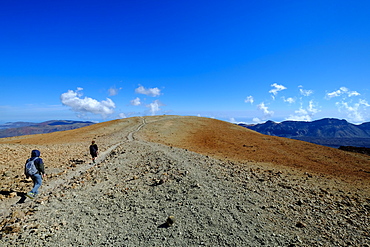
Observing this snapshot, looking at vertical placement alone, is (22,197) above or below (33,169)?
below

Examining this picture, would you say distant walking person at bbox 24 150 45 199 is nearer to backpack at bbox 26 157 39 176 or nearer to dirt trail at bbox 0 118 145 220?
backpack at bbox 26 157 39 176

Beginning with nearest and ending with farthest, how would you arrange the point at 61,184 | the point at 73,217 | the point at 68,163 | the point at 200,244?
the point at 200,244 → the point at 73,217 → the point at 61,184 → the point at 68,163

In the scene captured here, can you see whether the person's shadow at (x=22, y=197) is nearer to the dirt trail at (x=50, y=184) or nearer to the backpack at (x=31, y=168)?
the dirt trail at (x=50, y=184)

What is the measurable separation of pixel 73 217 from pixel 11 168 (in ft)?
43.0

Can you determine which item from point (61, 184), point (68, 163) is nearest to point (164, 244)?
point (61, 184)

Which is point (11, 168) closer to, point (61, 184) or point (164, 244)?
point (61, 184)

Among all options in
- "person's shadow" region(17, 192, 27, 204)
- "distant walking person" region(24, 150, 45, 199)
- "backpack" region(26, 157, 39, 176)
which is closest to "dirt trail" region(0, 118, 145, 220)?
"person's shadow" region(17, 192, 27, 204)

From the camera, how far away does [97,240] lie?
6711 millimetres

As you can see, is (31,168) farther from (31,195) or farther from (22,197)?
(22,197)

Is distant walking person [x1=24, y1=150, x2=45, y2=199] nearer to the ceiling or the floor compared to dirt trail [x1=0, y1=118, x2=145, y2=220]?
nearer to the ceiling

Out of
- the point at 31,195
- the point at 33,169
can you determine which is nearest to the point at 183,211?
the point at 33,169

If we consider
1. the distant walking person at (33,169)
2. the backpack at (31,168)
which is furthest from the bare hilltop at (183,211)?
the backpack at (31,168)

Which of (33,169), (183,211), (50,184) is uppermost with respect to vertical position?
(33,169)

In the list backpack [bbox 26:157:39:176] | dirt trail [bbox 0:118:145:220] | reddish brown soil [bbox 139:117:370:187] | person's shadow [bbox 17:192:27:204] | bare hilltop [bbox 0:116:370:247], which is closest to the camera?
bare hilltop [bbox 0:116:370:247]
